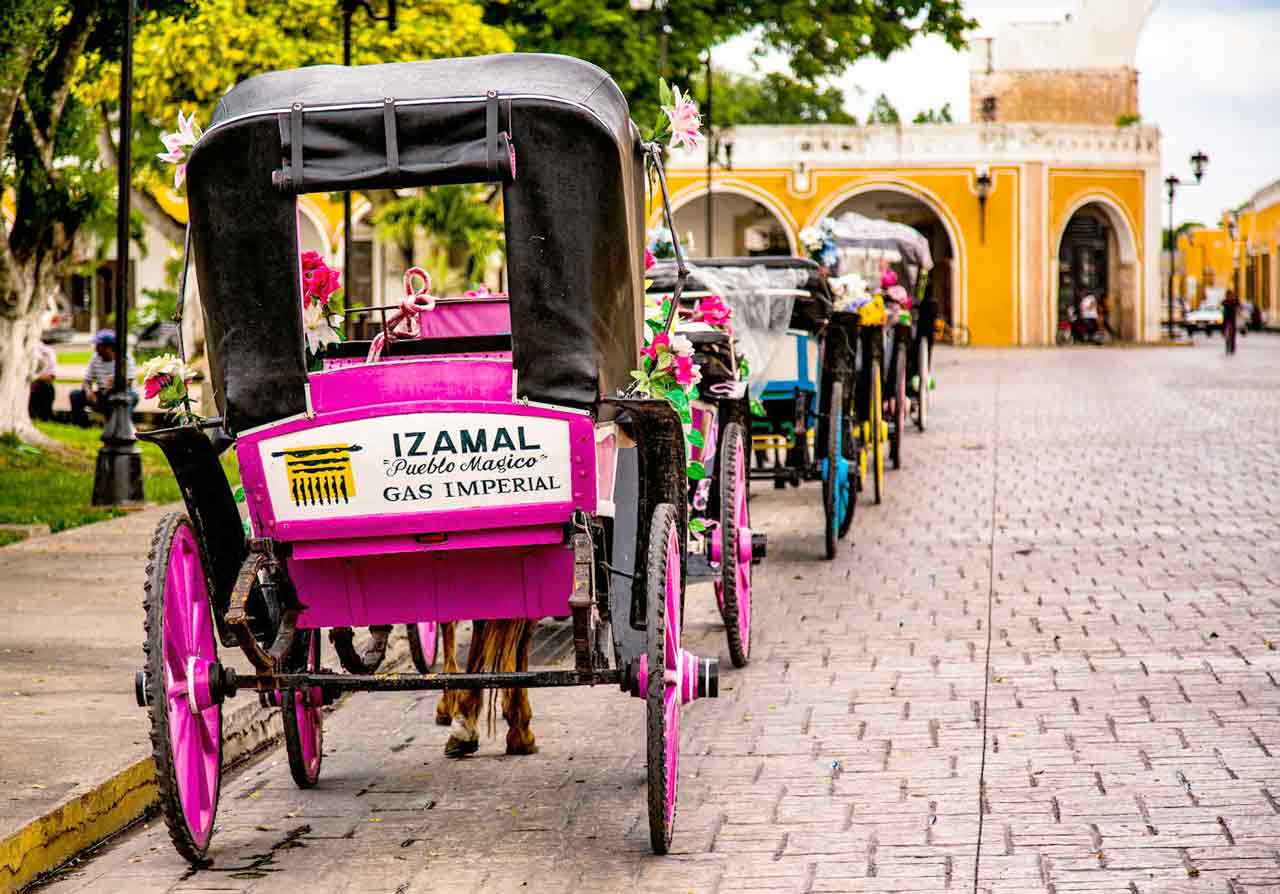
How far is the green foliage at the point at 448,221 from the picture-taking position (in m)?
23.4

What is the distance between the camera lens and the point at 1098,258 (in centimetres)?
5597

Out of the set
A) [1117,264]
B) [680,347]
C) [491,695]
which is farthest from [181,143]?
[1117,264]

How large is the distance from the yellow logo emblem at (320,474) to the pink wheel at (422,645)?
2167 millimetres

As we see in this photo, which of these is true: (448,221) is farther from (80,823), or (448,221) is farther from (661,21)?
(80,823)

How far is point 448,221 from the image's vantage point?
23578mm

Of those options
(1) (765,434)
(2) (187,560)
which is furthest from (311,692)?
(1) (765,434)

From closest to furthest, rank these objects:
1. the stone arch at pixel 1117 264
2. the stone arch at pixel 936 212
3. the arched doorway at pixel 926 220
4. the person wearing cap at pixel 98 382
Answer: the person wearing cap at pixel 98 382 → the stone arch at pixel 936 212 → the stone arch at pixel 1117 264 → the arched doorway at pixel 926 220

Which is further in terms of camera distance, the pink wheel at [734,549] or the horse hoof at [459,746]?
the pink wheel at [734,549]

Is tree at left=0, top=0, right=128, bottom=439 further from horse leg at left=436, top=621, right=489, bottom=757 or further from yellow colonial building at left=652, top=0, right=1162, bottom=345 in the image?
yellow colonial building at left=652, top=0, right=1162, bottom=345

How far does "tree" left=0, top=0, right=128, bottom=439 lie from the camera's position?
1675cm

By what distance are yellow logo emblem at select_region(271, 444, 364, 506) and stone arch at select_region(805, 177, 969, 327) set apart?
45009 mm

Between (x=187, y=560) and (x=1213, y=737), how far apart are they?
145 inches

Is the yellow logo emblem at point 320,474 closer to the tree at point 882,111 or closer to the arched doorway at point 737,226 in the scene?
the arched doorway at point 737,226

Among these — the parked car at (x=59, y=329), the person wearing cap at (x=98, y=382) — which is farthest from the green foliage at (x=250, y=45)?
the parked car at (x=59, y=329)
